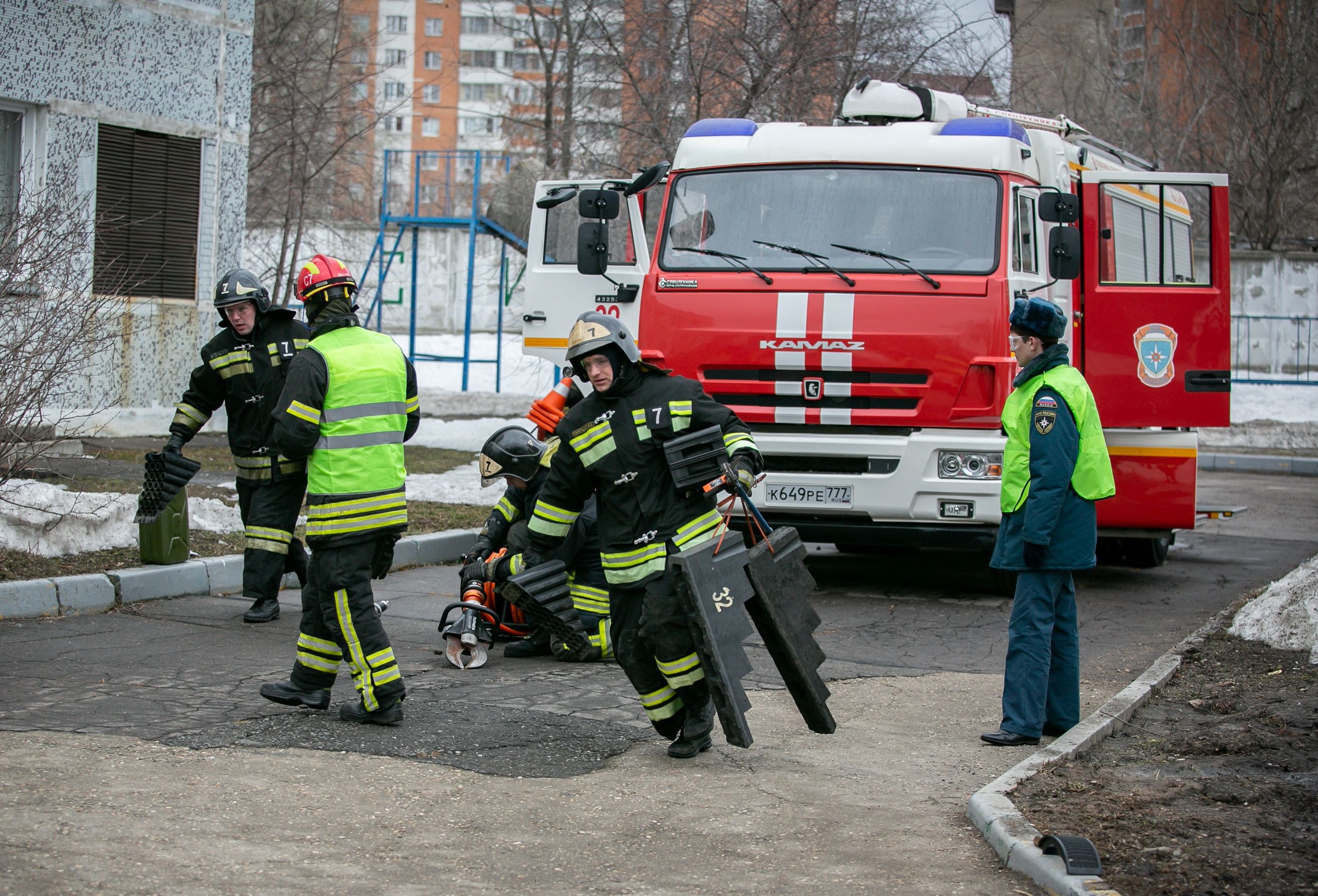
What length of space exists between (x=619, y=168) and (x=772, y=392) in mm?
9083

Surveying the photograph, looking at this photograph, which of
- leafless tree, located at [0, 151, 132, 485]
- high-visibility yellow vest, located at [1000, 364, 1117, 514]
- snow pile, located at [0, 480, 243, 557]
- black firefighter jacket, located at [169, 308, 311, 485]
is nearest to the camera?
high-visibility yellow vest, located at [1000, 364, 1117, 514]

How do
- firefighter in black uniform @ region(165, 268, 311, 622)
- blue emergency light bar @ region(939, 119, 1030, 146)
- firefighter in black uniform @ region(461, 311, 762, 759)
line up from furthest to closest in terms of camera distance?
blue emergency light bar @ region(939, 119, 1030, 146) → firefighter in black uniform @ region(165, 268, 311, 622) → firefighter in black uniform @ region(461, 311, 762, 759)

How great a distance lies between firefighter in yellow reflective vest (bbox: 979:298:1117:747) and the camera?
5820 mm

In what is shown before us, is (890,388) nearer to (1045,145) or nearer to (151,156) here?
(1045,145)

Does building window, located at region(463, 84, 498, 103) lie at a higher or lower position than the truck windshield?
higher

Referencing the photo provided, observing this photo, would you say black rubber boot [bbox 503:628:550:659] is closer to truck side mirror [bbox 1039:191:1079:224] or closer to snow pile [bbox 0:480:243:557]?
snow pile [bbox 0:480:243:557]

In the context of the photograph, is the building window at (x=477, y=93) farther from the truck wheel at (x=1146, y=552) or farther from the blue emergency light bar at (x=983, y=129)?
the blue emergency light bar at (x=983, y=129)

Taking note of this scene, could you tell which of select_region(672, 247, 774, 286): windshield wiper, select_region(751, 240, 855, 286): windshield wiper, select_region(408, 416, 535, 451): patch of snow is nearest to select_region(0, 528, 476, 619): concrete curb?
select_region(672, 247, 774, 286): windshield wiper

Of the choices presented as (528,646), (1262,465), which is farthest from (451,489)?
(1262,465)

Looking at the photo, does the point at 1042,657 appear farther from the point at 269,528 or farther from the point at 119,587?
the point at 119,587

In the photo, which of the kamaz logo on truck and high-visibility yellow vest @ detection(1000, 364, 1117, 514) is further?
the kamaz logo on truck

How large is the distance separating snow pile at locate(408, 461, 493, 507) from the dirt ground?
7.20m

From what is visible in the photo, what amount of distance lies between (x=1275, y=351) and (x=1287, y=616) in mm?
19575

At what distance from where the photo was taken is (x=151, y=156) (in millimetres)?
14453
